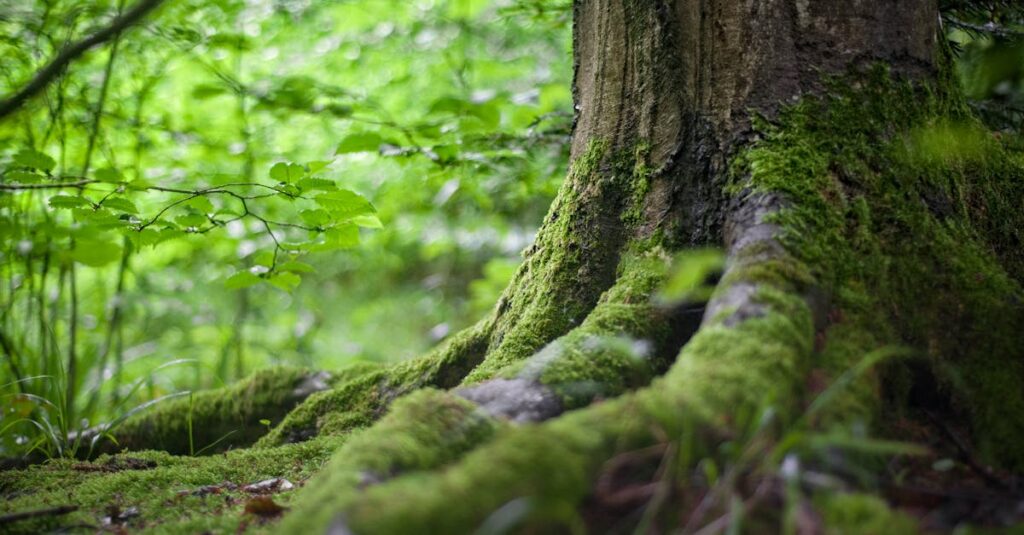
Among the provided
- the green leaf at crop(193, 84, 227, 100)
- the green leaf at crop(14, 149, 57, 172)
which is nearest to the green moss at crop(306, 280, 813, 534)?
the green leaf at crop(14, 149, 57, 172)

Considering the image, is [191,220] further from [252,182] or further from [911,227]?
[911,227]

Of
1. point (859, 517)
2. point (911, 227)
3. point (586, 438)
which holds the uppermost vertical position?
point (911, 227)

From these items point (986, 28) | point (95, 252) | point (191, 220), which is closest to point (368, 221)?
point (191, 220)

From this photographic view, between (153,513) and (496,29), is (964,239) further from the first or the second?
(496,29)

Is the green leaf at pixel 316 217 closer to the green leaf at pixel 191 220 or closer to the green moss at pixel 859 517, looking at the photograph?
the green leaf at pixel 191 220

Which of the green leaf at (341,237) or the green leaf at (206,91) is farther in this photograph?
the green leaf at (206,91)

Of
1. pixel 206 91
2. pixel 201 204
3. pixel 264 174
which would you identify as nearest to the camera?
pixel 201 204

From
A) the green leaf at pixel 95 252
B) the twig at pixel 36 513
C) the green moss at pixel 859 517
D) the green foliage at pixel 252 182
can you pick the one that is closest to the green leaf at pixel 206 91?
the green foliage at pixel 252 182

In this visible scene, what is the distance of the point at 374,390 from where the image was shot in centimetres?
273

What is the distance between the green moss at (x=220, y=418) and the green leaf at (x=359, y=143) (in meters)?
1.16

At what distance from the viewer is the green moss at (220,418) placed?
3.04 metres

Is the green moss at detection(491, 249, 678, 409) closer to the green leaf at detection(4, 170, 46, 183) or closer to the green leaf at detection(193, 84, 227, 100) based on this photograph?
the green leaf at detection(4, 170, 46, 183)

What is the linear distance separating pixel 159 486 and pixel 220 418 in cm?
108

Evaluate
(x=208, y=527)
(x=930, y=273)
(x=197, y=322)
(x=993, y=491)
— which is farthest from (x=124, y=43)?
(x=993, y=491)
